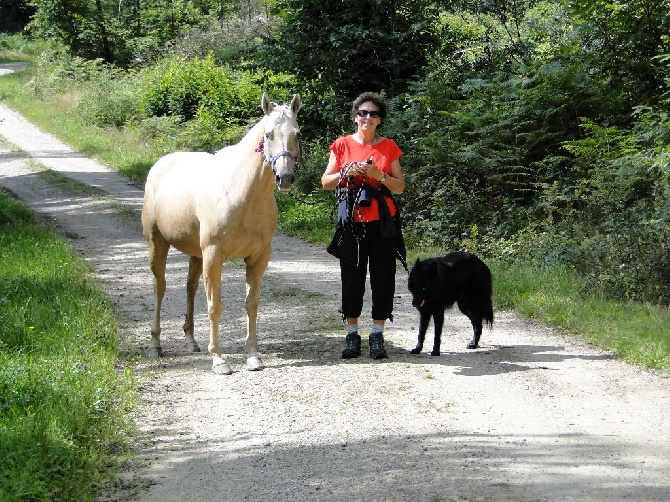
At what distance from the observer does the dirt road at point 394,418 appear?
489 centimetres

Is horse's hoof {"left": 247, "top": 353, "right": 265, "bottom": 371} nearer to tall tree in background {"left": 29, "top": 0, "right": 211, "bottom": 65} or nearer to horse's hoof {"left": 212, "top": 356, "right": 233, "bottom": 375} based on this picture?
horse's hoof {"left": 212, "top": 356, "right": 233, "bottom": 375}

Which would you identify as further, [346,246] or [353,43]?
[353,43]

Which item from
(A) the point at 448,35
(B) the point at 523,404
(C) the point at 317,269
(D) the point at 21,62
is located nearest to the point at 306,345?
(B) the point at 523,404

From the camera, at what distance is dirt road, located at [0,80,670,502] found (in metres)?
4.89

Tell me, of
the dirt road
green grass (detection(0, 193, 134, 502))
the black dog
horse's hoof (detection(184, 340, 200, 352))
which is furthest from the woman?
green grass (detection(0, 193, 134, 502))

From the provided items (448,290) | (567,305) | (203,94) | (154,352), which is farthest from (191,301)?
(203,94)

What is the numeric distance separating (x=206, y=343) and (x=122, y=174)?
16.5 m

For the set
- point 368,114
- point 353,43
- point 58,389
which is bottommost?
point 58,389

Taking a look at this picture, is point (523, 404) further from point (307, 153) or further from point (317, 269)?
point (307, 153)

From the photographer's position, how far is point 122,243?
1520 centimetres

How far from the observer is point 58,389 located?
6164 mm

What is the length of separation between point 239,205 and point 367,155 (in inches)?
47.3

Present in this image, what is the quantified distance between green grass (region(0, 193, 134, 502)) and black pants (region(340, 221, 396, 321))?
82.6 inches

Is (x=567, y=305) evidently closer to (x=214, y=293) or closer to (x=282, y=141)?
(x=214, y=293)
